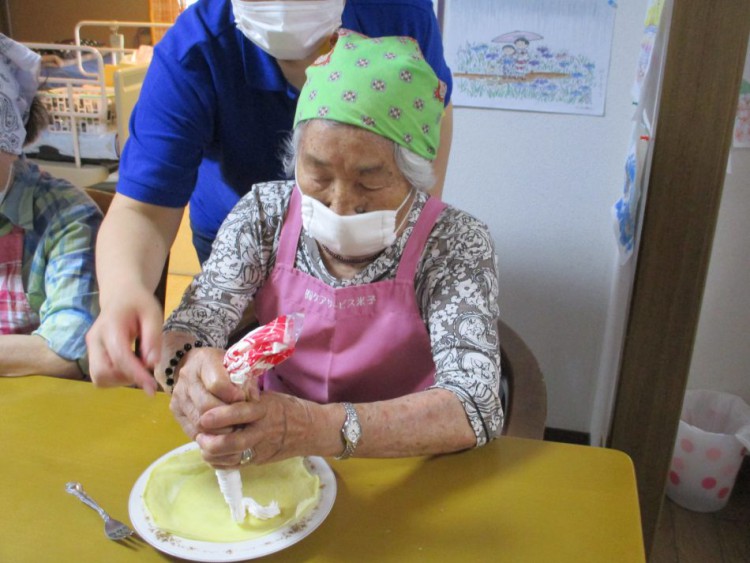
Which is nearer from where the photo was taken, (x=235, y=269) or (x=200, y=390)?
(x=200, y=390)

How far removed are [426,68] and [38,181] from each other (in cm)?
95

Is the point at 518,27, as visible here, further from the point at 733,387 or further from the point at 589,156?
the point at 733,387

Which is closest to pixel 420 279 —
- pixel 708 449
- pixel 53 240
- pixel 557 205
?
pixel 53 240

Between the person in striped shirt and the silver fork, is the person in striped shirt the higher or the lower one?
the higher one

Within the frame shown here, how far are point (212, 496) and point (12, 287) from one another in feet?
2.80

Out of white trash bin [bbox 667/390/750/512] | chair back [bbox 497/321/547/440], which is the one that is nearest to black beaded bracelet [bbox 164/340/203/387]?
chair back [bbox 497/321/547/440]

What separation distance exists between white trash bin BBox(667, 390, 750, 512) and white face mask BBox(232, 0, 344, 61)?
1550 millimetres

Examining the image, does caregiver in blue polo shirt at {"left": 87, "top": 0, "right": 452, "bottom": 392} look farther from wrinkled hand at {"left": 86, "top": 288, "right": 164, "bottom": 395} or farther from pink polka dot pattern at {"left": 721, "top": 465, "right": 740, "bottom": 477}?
pink polka dot pattern at {"left": 721, "top": 465, "right": 740, "bottom": 477}

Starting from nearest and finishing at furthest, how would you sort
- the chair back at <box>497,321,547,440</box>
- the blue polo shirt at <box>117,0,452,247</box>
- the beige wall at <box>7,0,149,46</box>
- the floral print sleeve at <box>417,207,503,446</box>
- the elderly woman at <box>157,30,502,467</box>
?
the elderly woman at <box>157,30,502,467</box>, the floral print sleeve at <box>417,207,503,446</box>, the chair back at <box>497,321,547,440</box>, the blue polo shirt at <box>117,0,452,247</box>, the beige wall at <box>7,0,149,46</box>

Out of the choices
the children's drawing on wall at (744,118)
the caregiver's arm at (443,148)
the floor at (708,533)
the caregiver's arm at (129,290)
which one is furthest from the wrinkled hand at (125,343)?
the children's drawing on wall at (744,118)

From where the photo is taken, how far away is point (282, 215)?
128cm

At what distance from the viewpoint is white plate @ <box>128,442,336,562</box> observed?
0.83m

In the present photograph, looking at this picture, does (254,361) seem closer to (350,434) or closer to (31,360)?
(350,434)

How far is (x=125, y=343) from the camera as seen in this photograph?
101 cm
